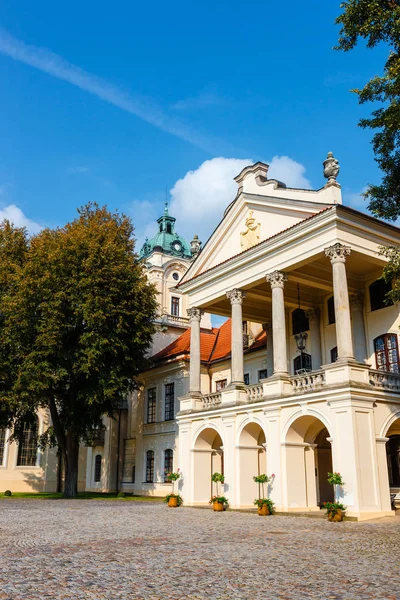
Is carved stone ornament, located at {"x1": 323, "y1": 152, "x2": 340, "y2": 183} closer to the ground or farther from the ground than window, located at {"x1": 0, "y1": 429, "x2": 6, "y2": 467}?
farther from the ground

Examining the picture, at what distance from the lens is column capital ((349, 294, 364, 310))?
85.1 feet

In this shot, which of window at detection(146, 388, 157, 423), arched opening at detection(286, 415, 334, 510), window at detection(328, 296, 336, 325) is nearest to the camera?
arched opening at detection(286, 415, 334, 510)

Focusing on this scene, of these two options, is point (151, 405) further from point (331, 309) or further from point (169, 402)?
point (331, 309)

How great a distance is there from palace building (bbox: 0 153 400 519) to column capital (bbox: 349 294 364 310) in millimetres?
46

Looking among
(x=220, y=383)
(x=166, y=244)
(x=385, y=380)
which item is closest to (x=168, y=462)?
(x=220, y=383)

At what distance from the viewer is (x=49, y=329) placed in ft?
90.2

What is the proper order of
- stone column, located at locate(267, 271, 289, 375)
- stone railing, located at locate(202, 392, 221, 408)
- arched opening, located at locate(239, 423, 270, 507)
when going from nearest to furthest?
stone column, located at locate(267, 271, 289, 375)
arched opening, located at locate(239, 423, 270, 507)
stone railing, located at locate(202, 392, 221, 408)

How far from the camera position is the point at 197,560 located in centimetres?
980

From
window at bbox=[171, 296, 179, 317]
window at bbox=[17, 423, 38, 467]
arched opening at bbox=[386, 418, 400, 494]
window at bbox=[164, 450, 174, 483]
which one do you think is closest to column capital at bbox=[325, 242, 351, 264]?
arched opening at bbox=[386, 418, 400, 494]

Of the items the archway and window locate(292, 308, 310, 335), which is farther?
window locate(292, 308, 310, 335)

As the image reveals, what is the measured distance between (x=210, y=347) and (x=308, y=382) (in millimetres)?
16353

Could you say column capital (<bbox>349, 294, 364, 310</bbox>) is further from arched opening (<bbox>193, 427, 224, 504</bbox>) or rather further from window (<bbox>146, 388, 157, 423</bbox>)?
window (<bbox>146, 388, 157, 423</bbox>)

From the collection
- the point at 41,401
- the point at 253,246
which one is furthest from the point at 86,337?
the point at 253,246

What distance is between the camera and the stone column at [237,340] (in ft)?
84.6
